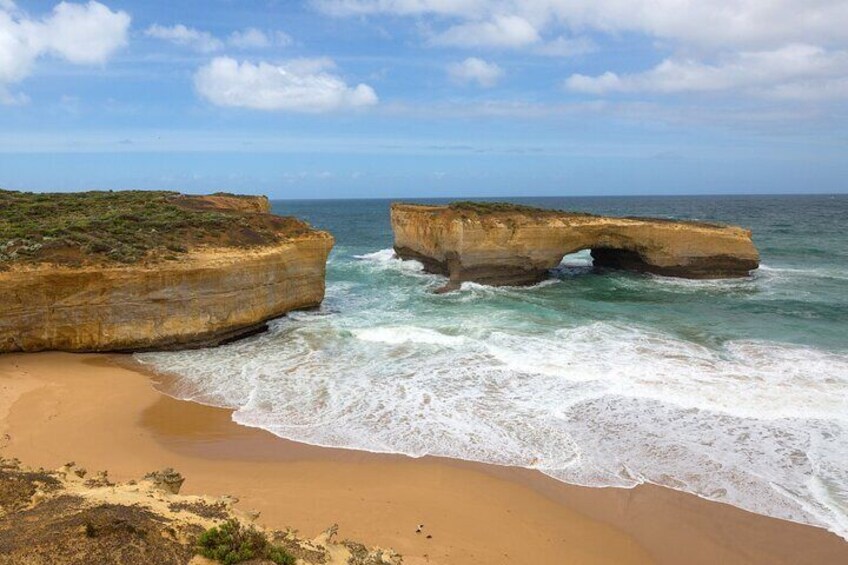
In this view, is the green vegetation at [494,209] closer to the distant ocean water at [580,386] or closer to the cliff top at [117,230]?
the distant ocean water at [580,386]

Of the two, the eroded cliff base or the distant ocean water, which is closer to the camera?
the eroded cliff base

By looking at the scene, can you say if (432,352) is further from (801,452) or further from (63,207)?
(63,207)

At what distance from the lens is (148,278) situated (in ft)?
47.3

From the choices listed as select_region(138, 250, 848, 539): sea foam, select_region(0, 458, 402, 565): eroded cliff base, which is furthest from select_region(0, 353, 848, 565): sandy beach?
select_region(0, 458, 402, 565): eroded cliff base

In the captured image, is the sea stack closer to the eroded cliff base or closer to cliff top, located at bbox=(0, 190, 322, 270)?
cliff top, located at bbox=(0, 190, 322, 270)

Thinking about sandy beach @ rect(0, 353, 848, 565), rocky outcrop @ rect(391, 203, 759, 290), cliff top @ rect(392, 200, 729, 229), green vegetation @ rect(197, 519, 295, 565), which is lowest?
sandy beach @ rect(0, 353, 848, 565)

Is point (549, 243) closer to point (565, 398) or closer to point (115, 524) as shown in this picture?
point (565, 398)

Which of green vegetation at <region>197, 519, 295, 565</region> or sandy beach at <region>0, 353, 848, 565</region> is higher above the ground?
green vegetation at <region>197, 519, 295, 565</region>

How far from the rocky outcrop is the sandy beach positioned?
604 inches

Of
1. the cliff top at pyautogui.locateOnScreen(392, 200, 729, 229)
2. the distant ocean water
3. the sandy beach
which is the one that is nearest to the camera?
the sandy beach

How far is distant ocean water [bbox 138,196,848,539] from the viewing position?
931 cm

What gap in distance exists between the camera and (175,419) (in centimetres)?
1085

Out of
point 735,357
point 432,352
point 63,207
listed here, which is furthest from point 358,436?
point 63,207

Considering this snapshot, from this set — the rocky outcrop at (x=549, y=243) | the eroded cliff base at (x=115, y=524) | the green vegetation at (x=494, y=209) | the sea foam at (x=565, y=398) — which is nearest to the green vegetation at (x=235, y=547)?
the eroded cliff base at (x=115, y=524)
